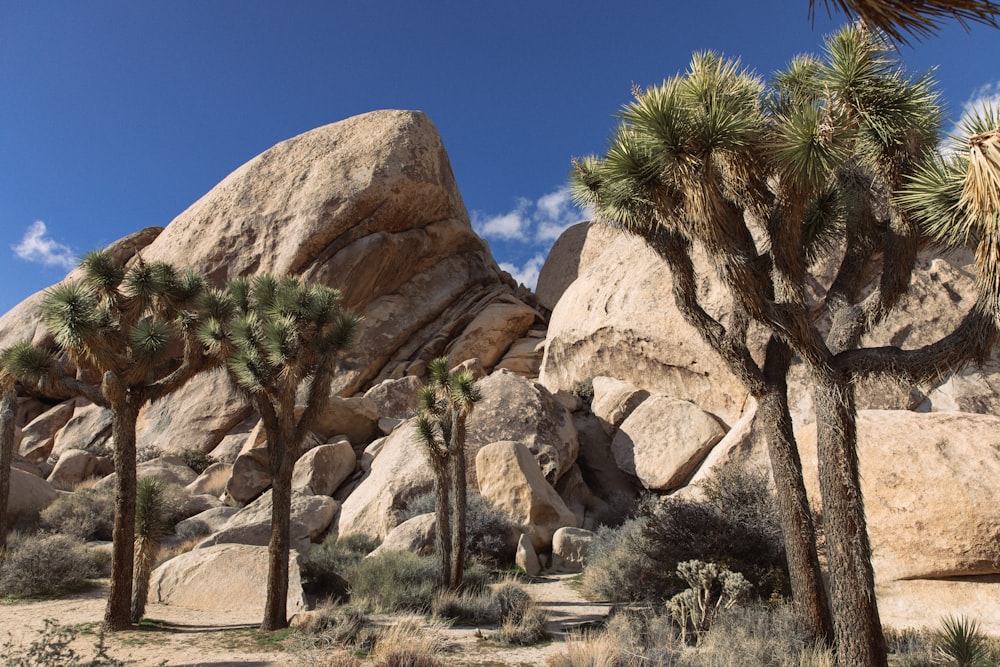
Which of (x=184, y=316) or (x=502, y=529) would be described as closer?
(x=184, y=316)

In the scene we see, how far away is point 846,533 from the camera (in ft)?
20.5

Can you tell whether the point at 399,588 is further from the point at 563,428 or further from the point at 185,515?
the point at 185,515

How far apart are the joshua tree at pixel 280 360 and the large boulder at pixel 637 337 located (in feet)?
29.3

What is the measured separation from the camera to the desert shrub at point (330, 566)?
1138 cm

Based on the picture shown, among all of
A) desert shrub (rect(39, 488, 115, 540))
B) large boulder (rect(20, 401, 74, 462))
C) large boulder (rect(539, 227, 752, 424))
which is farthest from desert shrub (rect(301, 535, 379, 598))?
large boulder (rect(20, 401, 74, 462))

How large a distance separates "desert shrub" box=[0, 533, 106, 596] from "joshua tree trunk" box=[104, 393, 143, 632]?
12.2 feet

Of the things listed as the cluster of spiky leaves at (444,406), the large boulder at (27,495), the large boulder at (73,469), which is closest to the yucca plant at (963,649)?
the cluster of spiky leaves at (444,406)

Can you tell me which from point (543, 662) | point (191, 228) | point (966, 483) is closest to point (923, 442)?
point (966, 483)

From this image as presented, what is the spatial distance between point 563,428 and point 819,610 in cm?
1153

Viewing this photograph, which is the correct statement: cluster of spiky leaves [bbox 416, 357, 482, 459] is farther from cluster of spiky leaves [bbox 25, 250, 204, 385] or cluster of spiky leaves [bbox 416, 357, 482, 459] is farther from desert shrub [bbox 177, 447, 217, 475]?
desert shrub [bbox 177, 447, 217, 475]

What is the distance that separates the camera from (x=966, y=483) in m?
9.07

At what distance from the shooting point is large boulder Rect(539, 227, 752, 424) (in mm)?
17969

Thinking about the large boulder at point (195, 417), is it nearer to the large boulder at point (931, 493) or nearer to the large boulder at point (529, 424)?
the large boulder at point (529, 424)

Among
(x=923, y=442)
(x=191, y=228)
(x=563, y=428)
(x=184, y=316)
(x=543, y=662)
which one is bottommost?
(x=543, y=662)
